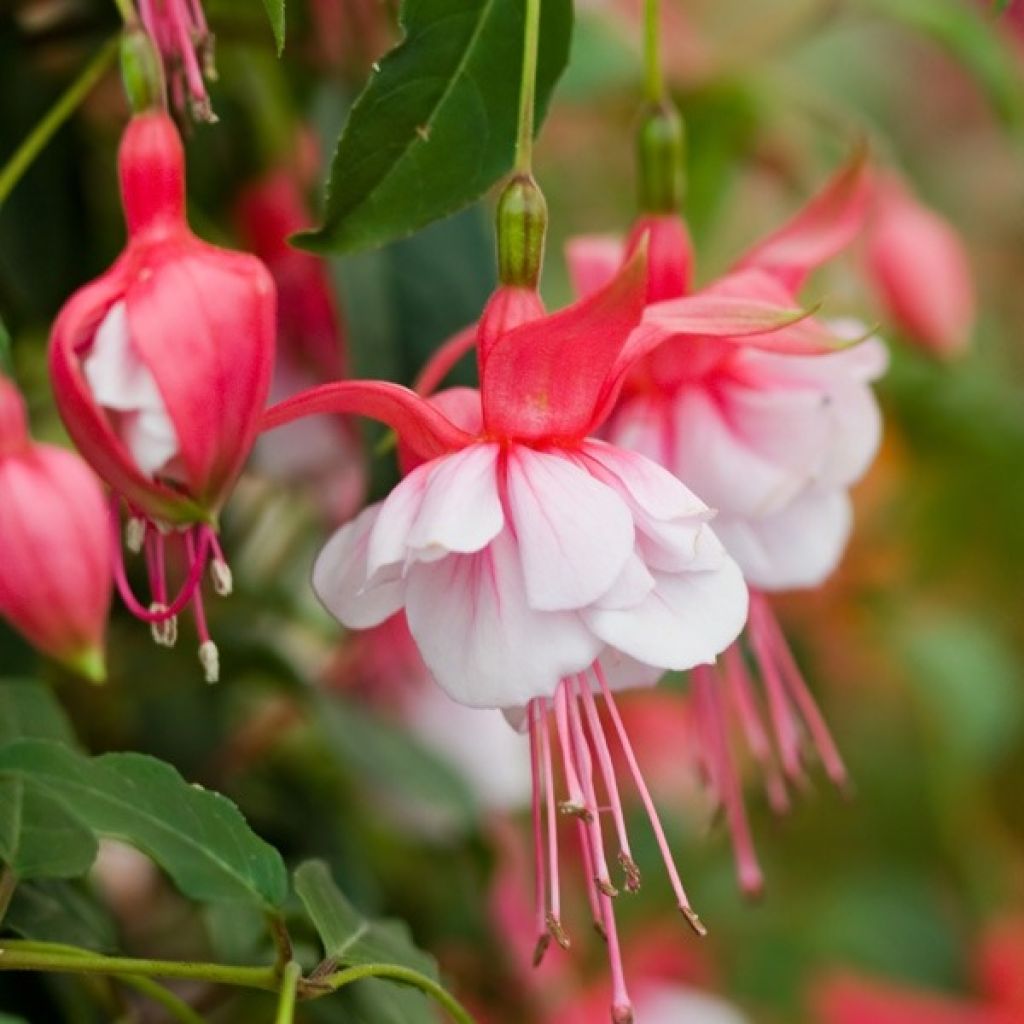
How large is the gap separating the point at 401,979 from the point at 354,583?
117 millimetres

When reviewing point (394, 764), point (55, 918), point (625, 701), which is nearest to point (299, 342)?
point (394, 764)

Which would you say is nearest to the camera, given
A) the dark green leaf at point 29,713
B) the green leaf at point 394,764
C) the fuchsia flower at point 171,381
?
the fuchsia flower at point 171,381

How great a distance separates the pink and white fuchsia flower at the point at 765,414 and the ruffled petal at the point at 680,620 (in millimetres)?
82

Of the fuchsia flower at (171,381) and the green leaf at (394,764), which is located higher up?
the fuchsia flower at (171,381)

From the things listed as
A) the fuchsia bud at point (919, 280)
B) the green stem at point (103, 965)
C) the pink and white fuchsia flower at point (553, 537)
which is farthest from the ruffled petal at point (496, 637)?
the fuchsia bud at point (919, 280)

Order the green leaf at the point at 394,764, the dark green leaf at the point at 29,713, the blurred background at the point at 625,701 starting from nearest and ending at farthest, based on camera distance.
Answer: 1. the dark green leaf at the point at 29,713
2. the blurred background at the point at 625,701
3. the green leaf at the point at 394,764

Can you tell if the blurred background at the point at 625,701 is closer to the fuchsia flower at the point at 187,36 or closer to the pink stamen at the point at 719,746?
the pink stamen at the point at 719,746

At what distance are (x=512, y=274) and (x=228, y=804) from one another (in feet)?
0.58

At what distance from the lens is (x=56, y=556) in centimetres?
47

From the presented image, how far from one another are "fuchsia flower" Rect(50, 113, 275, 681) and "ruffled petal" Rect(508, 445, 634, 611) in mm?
78

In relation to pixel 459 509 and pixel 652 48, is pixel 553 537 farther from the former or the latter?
pixel 652 48

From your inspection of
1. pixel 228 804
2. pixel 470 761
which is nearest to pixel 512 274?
pixel 228 804

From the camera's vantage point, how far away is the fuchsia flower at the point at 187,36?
523 millimetres

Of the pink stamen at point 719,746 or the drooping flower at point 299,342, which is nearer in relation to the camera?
the pink stamen at point 719,746
